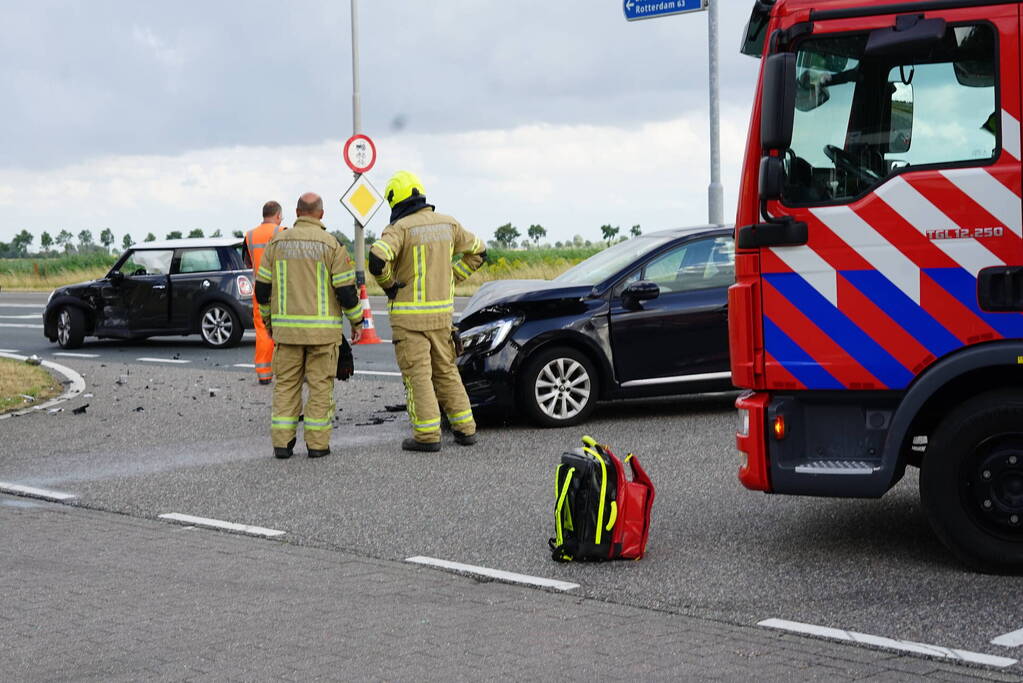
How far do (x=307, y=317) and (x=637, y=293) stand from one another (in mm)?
2685

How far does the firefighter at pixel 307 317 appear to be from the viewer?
423 inches

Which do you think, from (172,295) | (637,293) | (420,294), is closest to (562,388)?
(637,293)

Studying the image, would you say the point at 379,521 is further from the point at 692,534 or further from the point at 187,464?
the point at 187,464

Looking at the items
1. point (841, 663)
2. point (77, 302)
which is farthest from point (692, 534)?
point (77, 302)

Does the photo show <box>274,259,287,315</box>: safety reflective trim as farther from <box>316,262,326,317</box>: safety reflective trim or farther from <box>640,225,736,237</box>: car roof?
<box>640,225,736,237</box>: car roof

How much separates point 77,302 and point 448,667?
18.2 m

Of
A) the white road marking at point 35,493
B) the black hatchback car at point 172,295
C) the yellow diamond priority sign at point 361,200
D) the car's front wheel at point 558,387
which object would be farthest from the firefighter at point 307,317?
the yellow diamond priority sign at point 361,200

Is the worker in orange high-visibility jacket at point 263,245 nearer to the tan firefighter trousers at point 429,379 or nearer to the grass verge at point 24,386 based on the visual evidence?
the grass verge at point 24,386

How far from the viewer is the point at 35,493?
9.51 meters

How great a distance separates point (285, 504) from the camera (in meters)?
8.92

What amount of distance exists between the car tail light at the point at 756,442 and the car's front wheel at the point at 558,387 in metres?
4.61

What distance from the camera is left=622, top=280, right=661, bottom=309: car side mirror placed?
38.4 ft

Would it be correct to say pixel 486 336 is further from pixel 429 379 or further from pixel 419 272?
pixel 419 272

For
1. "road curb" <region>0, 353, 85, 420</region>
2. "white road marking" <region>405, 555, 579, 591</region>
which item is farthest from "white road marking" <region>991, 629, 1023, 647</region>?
"road curb" <region>0, 353, 85, 420</region>
